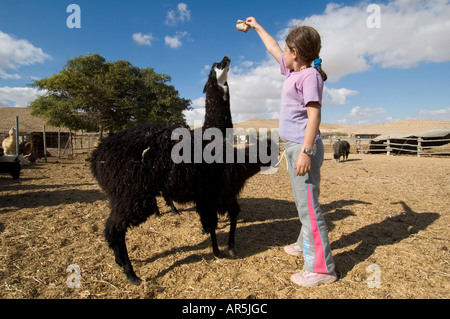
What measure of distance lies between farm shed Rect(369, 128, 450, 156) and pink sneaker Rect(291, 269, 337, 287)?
62.2ft

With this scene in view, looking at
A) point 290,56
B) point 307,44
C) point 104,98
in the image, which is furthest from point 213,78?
point 104,98

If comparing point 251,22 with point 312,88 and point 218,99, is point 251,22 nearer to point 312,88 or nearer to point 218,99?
point 218,99

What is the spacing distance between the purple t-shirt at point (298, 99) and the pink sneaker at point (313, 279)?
1.30 m

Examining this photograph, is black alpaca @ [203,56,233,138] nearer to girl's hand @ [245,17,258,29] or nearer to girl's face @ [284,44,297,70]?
girl's hand @ [245,17,258,29]

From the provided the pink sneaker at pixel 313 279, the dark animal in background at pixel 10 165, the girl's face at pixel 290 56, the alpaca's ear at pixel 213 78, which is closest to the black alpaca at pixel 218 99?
the alpaca's ear at pixel 213 78

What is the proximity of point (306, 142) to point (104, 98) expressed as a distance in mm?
17101

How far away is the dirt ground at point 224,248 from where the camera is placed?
2275 millimetres

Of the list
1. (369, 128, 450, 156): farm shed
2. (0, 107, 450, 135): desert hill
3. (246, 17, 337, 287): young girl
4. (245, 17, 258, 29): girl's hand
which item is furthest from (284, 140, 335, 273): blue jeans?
(0, 107, 450, 135): desert hill

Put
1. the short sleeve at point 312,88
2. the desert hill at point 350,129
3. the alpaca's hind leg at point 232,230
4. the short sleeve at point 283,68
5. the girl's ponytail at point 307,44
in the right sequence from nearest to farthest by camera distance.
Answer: the short sleeve at point 312,88 < the girl's ponytail at point 307,44 < the short sleeve at point 283,68 < the alpaca's hind leg at point 232,230 < the desert hill at point 350,129

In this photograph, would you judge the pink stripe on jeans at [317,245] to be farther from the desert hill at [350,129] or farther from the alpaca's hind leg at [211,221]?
the desert hill at [350,129]

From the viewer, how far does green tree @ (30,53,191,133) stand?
1633 centimetres
